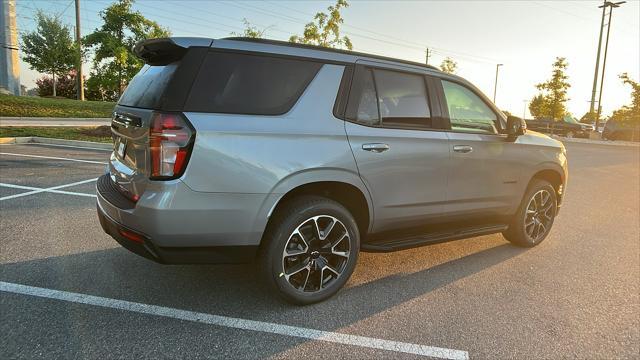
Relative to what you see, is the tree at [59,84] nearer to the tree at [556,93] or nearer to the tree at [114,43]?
the tree at [114,43]

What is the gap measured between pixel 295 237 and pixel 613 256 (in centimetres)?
387

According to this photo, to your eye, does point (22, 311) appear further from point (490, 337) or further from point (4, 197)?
point (4, 197)

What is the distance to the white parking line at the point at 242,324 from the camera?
105 inches

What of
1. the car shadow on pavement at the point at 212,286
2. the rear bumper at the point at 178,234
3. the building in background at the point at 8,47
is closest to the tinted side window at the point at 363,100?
the rear bumper at the point at 178,234

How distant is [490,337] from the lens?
2.86 m

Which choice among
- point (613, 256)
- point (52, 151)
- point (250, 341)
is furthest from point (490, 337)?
point (52, 151)

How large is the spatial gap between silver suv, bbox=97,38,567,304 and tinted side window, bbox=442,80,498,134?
0.06 feet

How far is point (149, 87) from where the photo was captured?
2926 mm

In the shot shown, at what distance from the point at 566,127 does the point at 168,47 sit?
39535mm

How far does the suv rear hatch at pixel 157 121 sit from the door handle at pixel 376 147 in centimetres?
131

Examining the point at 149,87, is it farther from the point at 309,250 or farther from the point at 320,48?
the point at 309,250

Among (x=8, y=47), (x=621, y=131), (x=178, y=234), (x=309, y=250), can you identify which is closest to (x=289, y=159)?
(x=309, y=250)

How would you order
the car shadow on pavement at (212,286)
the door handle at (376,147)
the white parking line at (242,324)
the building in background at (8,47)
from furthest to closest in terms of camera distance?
the building in background at (8,47) < the door handle at (376,147) < the car shadow on pavement at (212,286) < the white parking line at (242,324)

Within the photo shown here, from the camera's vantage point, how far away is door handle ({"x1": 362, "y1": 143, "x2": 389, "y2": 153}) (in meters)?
3.24
